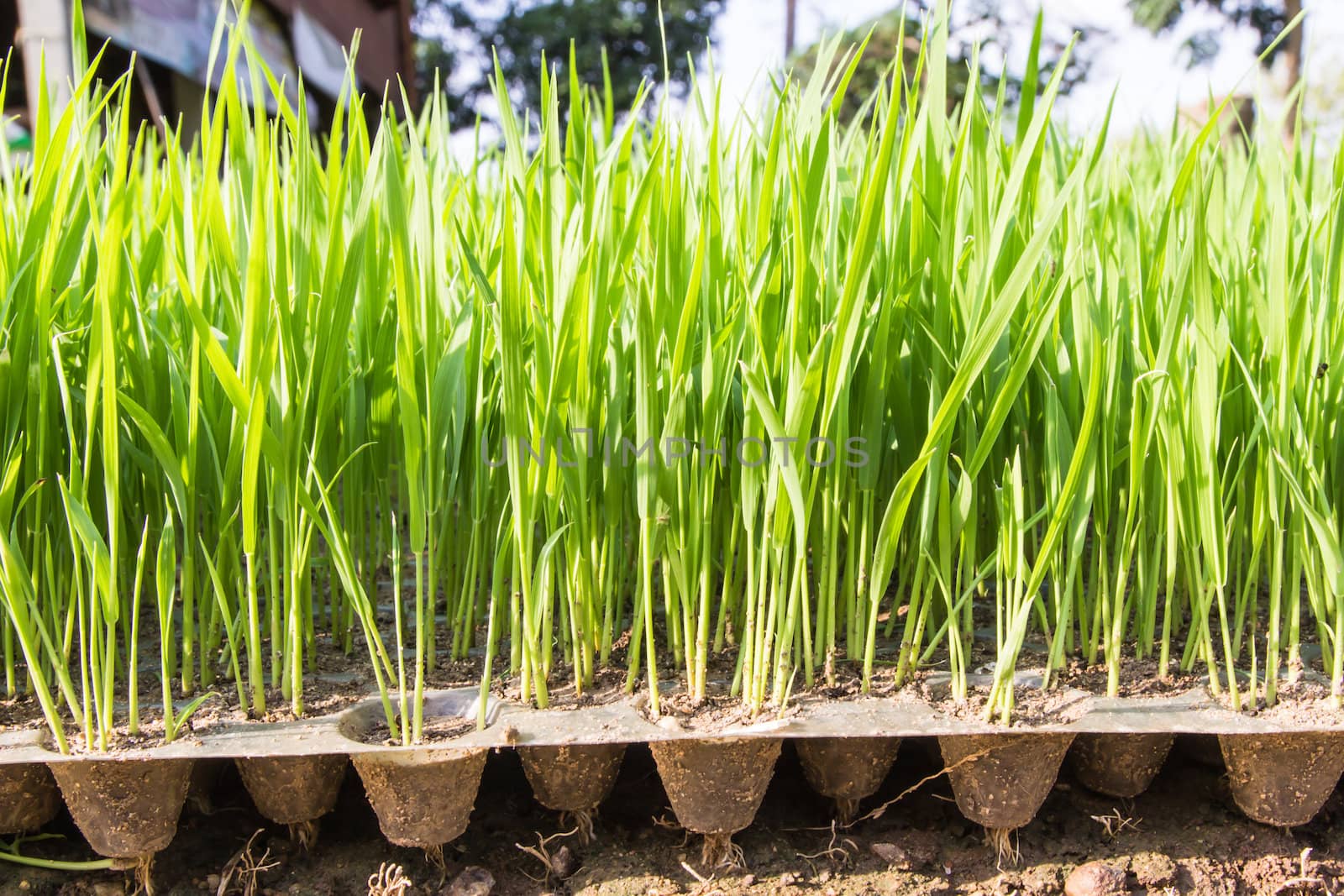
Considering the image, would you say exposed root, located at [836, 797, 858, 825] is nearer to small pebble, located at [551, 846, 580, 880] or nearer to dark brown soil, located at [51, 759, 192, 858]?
small pebble, located at [551, 846, 580, 880]

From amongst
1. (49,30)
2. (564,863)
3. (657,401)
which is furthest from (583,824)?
(49,30)

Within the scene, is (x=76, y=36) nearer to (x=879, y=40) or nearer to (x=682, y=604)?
(x=682, y=604)

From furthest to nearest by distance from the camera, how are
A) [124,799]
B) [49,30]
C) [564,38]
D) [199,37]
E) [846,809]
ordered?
[564,38] < [199,37] < [49,30] < [846,809] < [124,799]

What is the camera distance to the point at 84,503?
25.5 inches

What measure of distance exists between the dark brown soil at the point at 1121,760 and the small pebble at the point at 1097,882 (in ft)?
0.21

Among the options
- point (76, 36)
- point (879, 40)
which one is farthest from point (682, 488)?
point (879, 40)

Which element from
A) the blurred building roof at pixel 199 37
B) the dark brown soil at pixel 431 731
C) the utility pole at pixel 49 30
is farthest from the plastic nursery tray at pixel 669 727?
the utility pole at pixel 49 30

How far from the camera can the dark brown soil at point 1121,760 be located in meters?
0.72

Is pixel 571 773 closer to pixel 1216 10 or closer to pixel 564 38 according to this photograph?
pixel 1216 10

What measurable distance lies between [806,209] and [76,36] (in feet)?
1.73

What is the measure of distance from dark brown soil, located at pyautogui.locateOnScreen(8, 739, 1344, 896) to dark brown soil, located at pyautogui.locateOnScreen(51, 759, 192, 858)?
71 mm

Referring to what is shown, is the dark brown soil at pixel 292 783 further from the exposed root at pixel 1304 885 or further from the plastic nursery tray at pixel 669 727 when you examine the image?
the exposed root at pixel 1304 885

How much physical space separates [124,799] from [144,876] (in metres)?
0.09

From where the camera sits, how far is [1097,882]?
0.69 metres
